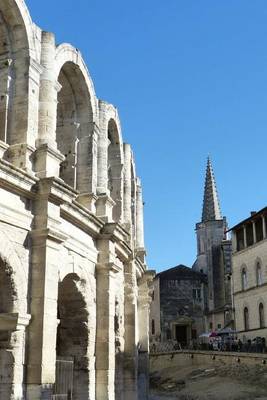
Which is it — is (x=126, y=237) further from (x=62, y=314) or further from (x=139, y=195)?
(x=139, y=195)

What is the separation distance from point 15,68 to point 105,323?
6.54m

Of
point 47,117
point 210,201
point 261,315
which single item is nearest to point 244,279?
point 261,315

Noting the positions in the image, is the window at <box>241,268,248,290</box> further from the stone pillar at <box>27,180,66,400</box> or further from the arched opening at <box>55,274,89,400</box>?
the stone pillar at <box>27,180,66,400</box>

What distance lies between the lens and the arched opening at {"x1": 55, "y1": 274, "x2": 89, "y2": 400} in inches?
560

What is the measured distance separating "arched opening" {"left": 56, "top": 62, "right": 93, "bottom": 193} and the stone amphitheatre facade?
0.03 m

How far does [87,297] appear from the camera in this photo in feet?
47.9

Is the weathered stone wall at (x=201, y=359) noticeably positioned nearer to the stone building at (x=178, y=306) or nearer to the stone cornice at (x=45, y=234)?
the stone building at (x=178, y=306)

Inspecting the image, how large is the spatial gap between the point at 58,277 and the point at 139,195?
1186cm

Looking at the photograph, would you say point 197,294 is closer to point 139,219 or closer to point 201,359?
point 201,359

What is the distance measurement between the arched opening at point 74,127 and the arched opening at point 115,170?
8.98 feet

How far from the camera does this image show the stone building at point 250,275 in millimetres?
38844

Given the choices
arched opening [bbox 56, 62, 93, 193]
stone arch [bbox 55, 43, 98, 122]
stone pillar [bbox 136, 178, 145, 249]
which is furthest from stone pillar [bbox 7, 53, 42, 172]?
stone pillar [bbox 136, 178, 145, 249]

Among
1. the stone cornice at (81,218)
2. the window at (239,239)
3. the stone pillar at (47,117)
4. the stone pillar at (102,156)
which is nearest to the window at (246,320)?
the window at (239,239)

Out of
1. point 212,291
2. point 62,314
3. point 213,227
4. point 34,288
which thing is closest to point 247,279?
point 212,291
